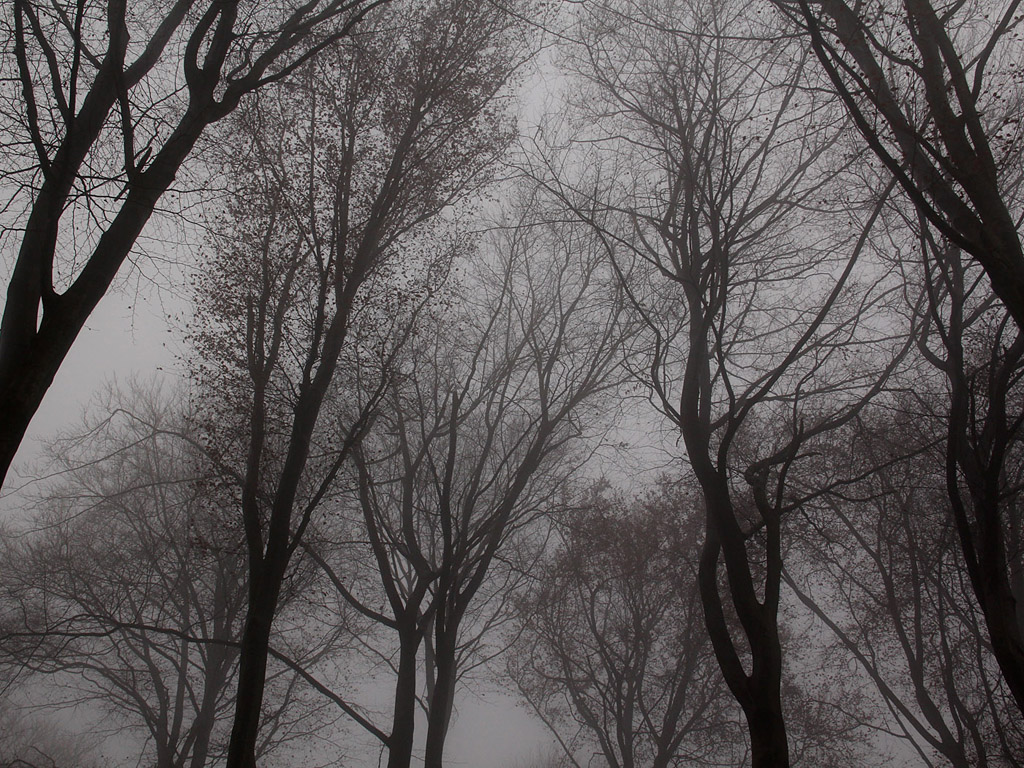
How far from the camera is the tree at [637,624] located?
1324 cm

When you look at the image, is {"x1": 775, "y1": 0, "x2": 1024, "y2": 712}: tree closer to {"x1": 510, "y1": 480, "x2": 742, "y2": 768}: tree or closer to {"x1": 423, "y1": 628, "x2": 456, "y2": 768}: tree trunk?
{"x1": 423, "y1": 628, "x2": 456, "y2": 768}: tree trunk

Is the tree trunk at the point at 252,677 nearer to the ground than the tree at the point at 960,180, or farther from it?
nearer to the ground

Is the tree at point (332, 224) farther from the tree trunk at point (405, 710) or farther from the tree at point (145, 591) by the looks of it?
the tree at point (145, 591)

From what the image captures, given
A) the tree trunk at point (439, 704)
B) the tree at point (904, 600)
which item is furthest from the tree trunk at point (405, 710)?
the tree at point (904, 600)

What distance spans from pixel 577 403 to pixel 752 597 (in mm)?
6274

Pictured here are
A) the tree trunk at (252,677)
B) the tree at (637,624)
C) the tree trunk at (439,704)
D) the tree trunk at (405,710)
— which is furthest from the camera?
the tree at (637,624)

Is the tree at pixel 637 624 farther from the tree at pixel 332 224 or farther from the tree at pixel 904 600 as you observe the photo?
the tree at pixel 332 224

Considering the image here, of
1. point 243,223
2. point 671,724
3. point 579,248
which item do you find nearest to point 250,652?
point 243,223

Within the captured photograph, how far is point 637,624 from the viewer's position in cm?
1314

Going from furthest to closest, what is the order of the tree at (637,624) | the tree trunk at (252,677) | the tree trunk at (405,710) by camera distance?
the tree at (637,624) < the tree trunk at (405,710) < the tree trunk at (252,677)

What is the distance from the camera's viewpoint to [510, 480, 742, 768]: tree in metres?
13.2

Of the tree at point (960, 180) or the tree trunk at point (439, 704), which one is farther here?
the tree trunk at point (439, 704)

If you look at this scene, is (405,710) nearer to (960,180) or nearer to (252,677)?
(252,677)

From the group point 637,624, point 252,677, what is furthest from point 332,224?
point 637,624
